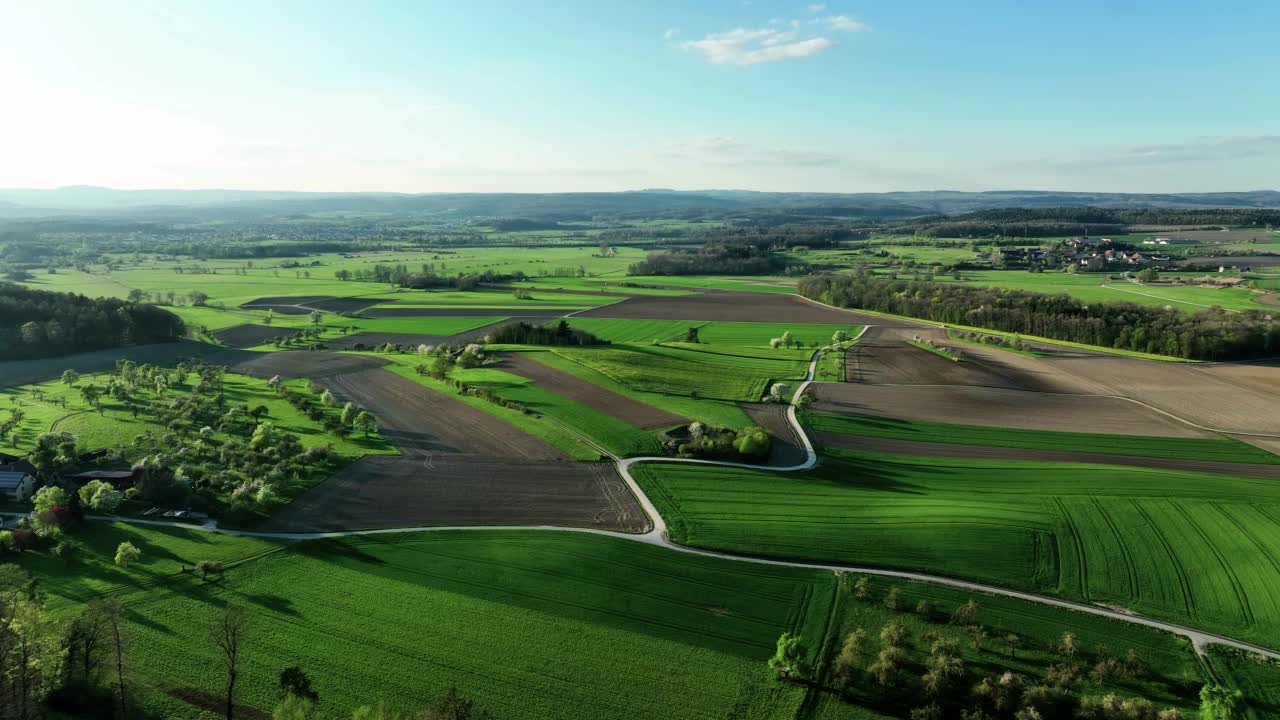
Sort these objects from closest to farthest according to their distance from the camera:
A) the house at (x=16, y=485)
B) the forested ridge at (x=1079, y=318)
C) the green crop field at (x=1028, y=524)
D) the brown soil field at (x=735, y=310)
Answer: the green crop field at (x=1028, y=524) < the house at (x=16, y=485) < the forested ridge at (x=1079, y=318) < the brown soil field at (x=735, y=310)

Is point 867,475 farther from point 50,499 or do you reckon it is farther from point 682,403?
point 50,499

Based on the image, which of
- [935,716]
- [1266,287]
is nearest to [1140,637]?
[935,716]

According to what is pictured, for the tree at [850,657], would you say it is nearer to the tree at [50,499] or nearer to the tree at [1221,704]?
the tree at [1221,704]

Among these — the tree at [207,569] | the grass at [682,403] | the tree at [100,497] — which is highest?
the grass at [682,403]

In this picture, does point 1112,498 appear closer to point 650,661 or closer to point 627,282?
point 650,661

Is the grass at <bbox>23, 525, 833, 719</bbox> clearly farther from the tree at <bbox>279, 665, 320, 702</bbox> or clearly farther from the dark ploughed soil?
the dark ploughed soil

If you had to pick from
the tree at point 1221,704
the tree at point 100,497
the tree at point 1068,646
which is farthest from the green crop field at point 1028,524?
the tree at point 100,497
